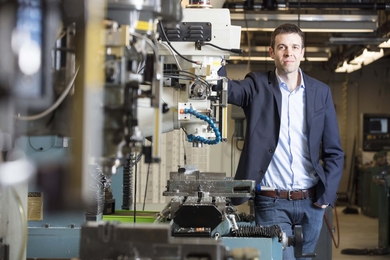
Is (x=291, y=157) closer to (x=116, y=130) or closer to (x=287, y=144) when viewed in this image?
(x=287, y=144)

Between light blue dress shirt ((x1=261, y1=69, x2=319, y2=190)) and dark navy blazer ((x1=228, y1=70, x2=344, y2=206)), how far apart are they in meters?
0.03

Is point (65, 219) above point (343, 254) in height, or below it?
above

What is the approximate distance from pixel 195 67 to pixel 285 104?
2.43 feet

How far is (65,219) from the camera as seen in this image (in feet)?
7.77

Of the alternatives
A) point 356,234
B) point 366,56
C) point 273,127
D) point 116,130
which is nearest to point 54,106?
point 116,130

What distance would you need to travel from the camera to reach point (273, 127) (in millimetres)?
2867

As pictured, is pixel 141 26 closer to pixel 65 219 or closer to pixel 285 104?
pixel 65 219

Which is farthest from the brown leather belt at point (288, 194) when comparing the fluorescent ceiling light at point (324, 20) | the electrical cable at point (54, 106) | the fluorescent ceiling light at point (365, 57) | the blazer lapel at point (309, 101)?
the fluorescent ceiling light at point (365, 57)

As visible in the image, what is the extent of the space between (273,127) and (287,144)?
0.32 feet

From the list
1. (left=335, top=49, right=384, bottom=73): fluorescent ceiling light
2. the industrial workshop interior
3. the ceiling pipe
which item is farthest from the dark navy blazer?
(left=335, top=49, right=384, bottom=73): fluorescent ceiling light

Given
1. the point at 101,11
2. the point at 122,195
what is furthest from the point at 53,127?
the point at 122,195

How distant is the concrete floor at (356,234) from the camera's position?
19.5 ft

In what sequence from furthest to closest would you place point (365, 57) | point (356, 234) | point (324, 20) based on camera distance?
1. point (365, 57)
2. point (356, 234)
3. point (324, 20)

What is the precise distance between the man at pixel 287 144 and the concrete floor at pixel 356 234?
3094mm
